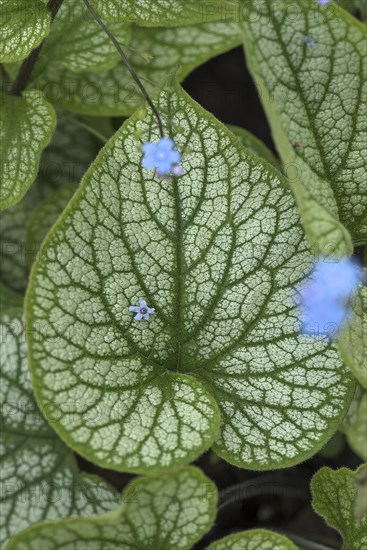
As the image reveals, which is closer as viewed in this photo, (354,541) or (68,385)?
(68,385)

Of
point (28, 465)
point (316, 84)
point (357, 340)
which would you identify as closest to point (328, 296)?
point (357, 340)

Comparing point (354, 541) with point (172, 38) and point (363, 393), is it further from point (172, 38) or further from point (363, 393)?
point (172, 38)

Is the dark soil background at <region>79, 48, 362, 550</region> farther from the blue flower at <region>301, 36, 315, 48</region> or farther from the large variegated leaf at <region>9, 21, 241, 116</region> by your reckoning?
the blue flower at <region>301, 36, 315, 48</region>

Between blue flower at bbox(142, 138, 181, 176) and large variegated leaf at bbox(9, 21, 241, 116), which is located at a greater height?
large variegated leaf at bbox(9, 21, 241, 116)

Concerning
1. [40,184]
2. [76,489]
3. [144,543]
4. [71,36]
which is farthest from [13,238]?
[144,543]

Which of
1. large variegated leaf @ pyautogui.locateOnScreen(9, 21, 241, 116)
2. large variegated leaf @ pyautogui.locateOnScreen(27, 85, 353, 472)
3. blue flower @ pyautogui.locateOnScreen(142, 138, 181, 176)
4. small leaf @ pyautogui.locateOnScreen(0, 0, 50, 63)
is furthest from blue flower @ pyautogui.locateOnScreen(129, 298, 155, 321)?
large variegated leaf @ pyautogui.locateOnScreen(9, 21, 241, 116)
